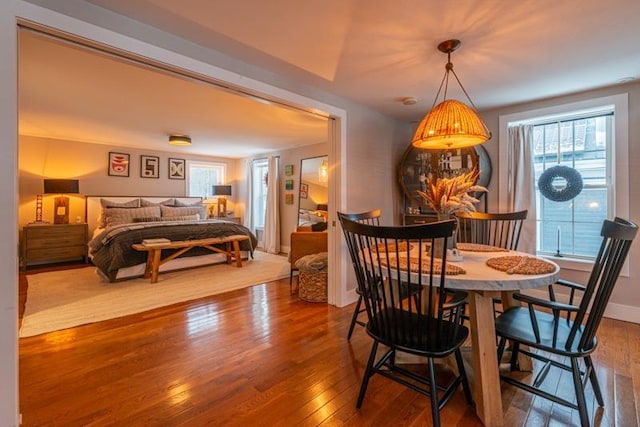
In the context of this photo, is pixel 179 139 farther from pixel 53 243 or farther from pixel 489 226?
pixel 489 226

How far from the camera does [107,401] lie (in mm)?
1658

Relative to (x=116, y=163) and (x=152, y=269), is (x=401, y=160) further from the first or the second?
(x=116, y=163)

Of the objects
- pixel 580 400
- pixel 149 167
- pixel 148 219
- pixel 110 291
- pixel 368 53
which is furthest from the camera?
pixel 149 167

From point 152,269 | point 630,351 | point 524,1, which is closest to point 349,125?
point 524,1

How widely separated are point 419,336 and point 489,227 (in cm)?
205

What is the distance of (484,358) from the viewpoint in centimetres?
152

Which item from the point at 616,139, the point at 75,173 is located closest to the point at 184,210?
the point at 75,173

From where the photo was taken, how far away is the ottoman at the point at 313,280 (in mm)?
3289

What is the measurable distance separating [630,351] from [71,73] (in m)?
5.00

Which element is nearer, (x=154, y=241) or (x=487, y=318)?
(x=487, y=318)

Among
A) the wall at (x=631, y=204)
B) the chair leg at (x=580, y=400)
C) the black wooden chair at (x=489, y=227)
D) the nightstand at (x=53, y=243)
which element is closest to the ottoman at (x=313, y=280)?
the black wooden chair at (x=489, y=227)

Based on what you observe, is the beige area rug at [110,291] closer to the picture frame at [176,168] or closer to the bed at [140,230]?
the bed at [140,230]

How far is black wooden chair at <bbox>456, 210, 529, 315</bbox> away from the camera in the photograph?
2.50 metres

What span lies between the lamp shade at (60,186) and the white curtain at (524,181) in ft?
21.7
